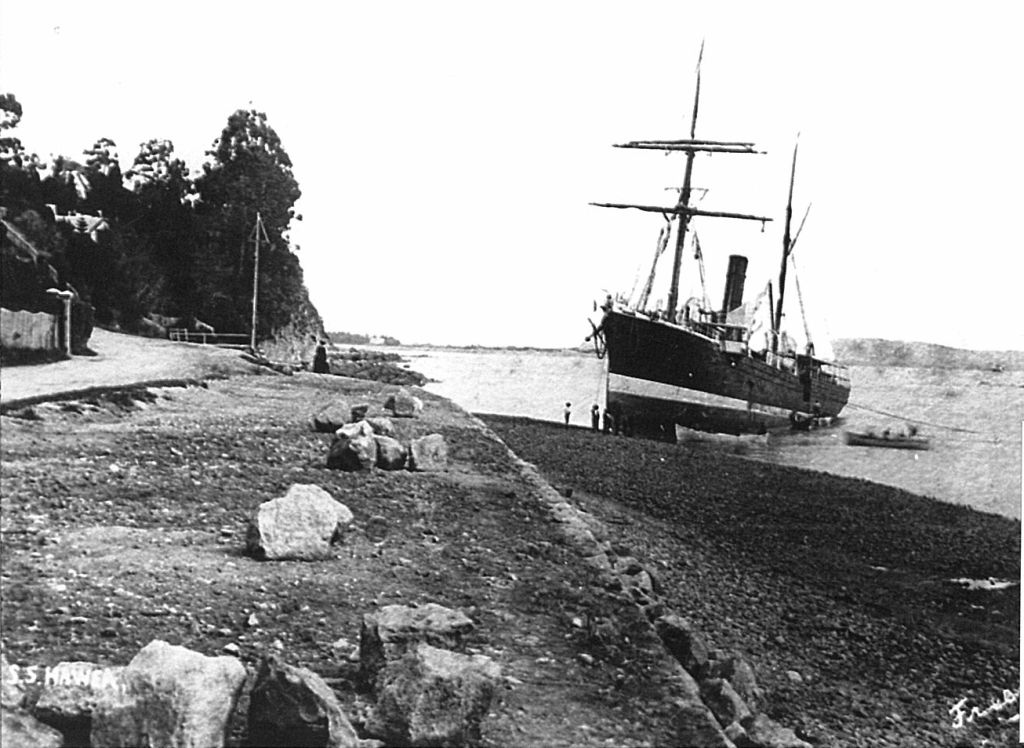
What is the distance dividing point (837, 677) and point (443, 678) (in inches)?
106

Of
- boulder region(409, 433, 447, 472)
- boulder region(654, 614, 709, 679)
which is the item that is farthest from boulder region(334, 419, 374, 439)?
boulder region(654, 614, 709, 679)

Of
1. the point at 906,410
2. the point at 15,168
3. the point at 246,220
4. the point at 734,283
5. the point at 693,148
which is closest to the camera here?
the point at 15,168

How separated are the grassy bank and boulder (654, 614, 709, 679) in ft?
1.70

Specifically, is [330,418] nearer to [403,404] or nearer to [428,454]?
[428,454]

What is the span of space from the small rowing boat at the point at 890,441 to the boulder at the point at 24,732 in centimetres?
1259

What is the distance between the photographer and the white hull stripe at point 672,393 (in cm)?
1429

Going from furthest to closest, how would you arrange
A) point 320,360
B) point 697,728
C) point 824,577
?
1. point 824,577
2. point 320,360
3. point 697,728

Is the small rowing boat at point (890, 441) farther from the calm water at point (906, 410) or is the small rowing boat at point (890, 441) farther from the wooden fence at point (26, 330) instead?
the wooden fence at point (26, 330)

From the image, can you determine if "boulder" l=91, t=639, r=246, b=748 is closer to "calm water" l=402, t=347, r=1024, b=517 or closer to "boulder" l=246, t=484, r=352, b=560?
"boulder" l=246, t=484, r=352, b=560

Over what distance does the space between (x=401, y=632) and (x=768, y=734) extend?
159 cm

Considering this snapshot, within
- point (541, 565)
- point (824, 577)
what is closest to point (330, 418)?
point (541, 565)

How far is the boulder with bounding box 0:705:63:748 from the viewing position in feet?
7.94

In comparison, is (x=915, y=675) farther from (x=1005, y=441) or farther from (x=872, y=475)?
(x=872, y=475)

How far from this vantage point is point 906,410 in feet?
Result: 50.3
